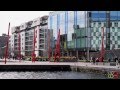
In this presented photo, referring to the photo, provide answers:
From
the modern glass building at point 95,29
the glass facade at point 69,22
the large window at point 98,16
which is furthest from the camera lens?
the glass facade at point 69,22

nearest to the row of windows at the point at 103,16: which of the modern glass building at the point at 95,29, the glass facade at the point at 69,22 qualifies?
the modern glass building at the point at 95,29

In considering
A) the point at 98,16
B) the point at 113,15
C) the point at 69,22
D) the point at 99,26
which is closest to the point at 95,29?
the point at 99,26

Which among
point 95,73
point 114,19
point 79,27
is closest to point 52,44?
point 79,27

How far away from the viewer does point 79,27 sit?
118 metres

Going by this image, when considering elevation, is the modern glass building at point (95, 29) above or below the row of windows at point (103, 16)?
below

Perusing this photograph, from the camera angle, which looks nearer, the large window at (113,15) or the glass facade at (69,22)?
the large window at (113,15)

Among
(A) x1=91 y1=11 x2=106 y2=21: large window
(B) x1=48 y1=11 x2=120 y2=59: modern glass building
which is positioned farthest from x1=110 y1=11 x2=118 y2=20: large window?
(A) x1=91 y1=11 x2=106 y2=21: large window

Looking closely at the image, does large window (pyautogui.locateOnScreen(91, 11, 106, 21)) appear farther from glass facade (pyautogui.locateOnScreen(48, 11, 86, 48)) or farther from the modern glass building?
glass facade (pyautogui.locateOnScreen(48, 11, 86, 48))

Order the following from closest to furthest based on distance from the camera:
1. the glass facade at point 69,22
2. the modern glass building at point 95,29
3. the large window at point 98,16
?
the large window at point 98,16 → the modern glass building at point 95,29 → the glass facade at point 69,22

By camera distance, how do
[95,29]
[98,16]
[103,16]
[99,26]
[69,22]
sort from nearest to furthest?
[98,16] → [103,16] → [95,29] → [99,26] → [69,22]

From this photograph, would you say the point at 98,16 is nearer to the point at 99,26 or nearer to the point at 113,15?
the point at 99,26

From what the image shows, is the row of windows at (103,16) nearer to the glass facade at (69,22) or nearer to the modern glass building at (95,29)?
the modern glass building at (95,29)

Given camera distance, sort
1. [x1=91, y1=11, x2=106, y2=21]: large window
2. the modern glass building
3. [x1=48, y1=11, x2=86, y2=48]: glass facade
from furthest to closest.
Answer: [x1=48, y1=11, x2=86, y2=48]: glass facade, the modern glass building, [x1=91, y1=11, x2=106, y2=21]: large window
